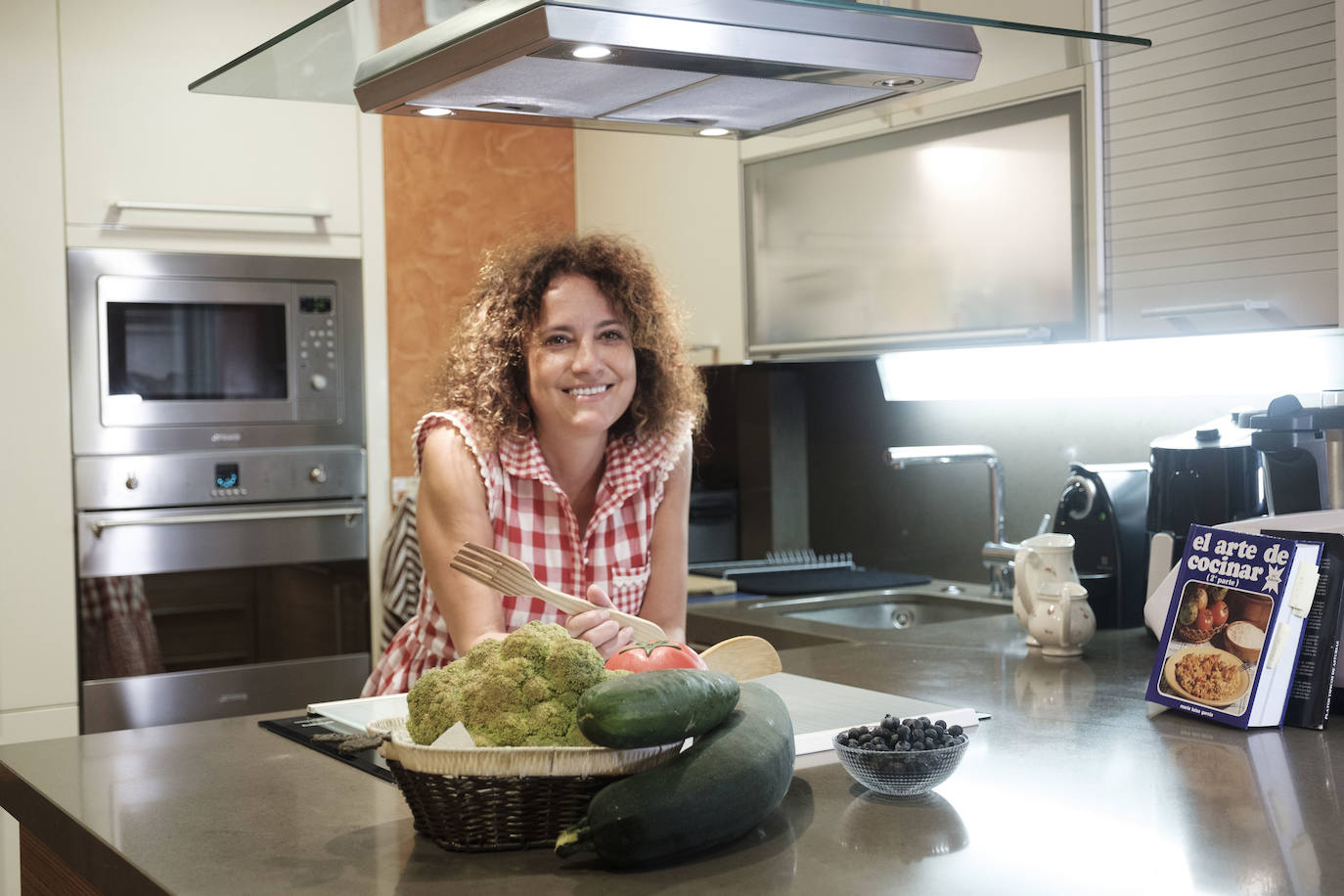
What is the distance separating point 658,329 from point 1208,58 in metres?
0.93

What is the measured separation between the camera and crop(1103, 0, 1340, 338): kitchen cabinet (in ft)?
6.33

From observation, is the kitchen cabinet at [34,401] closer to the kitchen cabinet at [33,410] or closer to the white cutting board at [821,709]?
the kitchen cabinet at [33,410]

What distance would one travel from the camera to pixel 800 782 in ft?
4.30

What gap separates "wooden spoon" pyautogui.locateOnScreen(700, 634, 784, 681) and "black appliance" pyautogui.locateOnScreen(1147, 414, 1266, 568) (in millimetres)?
890

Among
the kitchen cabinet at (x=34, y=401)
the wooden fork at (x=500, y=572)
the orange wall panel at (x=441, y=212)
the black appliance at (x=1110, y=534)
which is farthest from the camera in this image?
the orange wall panel at (x=441, y=212)

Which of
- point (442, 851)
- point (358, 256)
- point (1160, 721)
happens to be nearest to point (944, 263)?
point (1160, 721)

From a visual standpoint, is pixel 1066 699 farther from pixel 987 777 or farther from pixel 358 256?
pixel 358 256

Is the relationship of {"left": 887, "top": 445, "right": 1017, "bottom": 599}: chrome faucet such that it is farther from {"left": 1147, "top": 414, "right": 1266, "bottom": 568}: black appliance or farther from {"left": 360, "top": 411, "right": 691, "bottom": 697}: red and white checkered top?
{"left": 360, "top": 411, "right": 691, "bottom": 697}: red and white checkered top

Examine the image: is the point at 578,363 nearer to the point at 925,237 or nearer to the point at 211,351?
the point at 925,237

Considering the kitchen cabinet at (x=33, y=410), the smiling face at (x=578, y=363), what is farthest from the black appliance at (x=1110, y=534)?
the kitchen cabinet at (x=33, y=410)

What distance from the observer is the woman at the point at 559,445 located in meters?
1.92

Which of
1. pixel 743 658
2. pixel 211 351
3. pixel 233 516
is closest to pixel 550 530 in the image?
pixel 743 658

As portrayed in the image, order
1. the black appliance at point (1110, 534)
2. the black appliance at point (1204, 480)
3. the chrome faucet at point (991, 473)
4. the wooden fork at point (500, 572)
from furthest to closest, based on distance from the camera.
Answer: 1. the chrome faucet at point (991, 473)
2. the black appliance at point (1110, 534)
3. the black appliance at point (1204, 480)
4. the wooden fork at point (500, 572)

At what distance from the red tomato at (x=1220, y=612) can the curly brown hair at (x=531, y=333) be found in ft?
2.72
